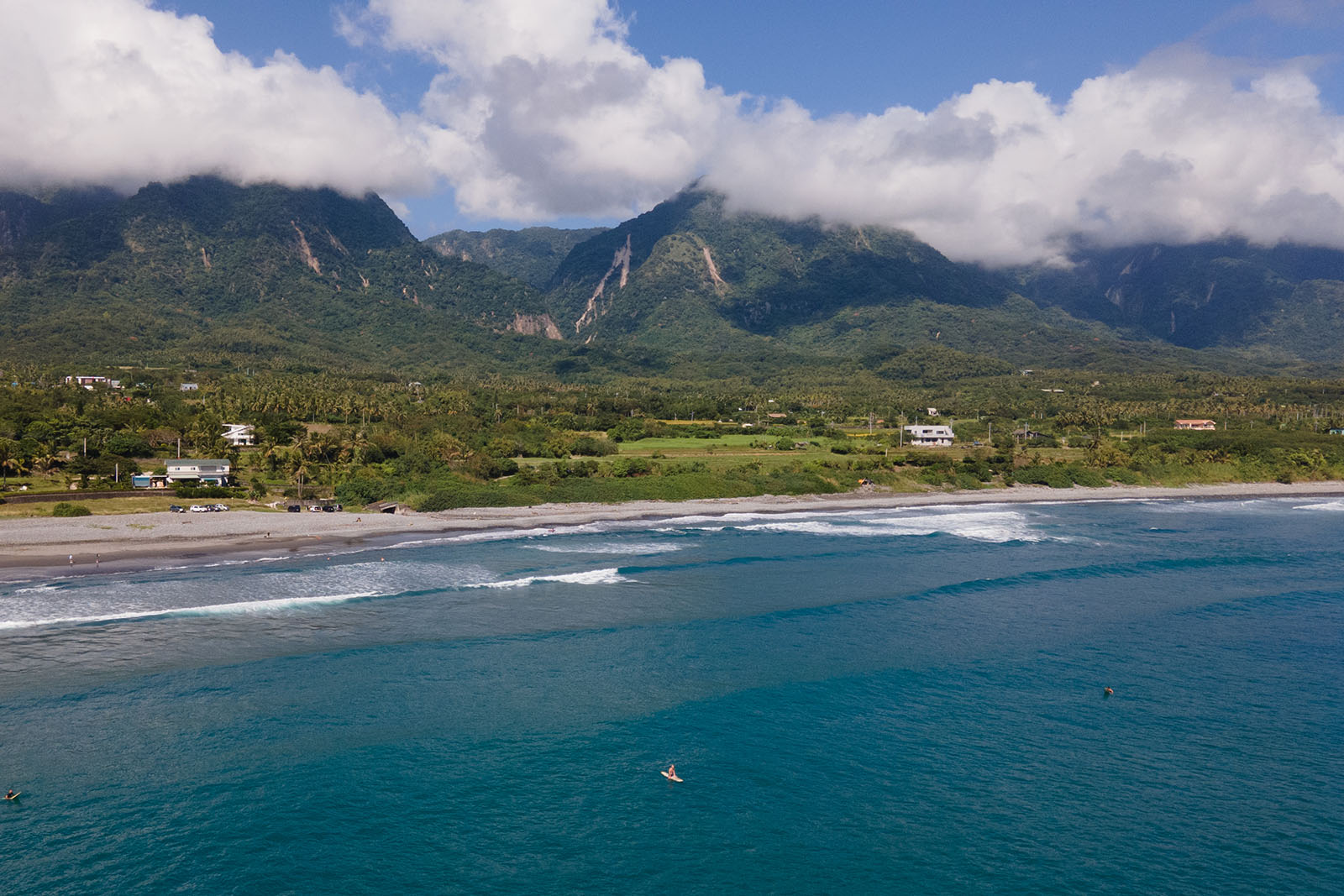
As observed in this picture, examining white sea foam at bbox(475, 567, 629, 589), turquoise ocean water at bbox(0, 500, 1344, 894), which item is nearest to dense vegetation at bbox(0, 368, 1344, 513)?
white sea foam at bbox(475, 567, 629, 589)

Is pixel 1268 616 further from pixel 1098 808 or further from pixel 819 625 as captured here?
pixel 1098 808

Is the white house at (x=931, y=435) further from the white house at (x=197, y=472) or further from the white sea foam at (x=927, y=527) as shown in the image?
the white house at (x=197, y=472)

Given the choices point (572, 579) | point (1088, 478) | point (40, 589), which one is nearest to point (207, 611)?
point (40, 589)

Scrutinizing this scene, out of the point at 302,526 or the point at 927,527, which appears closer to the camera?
the point at 302,526

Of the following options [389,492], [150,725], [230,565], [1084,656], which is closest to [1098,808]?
[1084,656]

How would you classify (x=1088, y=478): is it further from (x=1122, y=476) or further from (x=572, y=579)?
(x=572, y=579)
